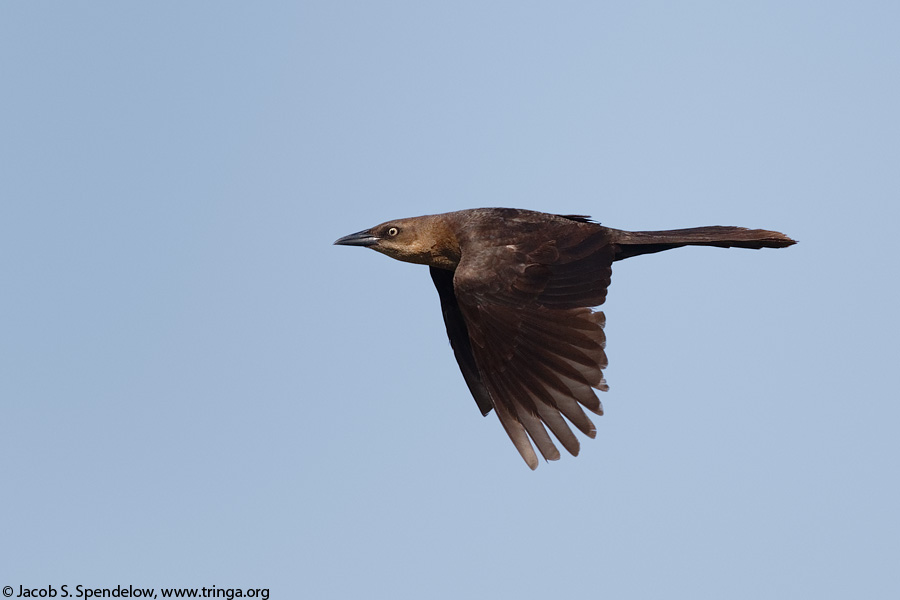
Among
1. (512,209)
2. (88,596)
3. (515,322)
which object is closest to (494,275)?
(515,322)

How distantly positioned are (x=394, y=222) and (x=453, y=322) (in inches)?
37.5

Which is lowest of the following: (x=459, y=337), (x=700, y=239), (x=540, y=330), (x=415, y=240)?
(x=540, y=330)

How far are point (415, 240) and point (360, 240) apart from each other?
0.49m

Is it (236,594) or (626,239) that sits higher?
(626,239)

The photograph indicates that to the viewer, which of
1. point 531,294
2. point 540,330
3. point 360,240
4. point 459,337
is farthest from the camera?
point 360,240

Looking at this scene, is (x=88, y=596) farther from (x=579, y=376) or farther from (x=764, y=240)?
(x=764, y=240)

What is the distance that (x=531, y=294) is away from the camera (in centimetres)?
817

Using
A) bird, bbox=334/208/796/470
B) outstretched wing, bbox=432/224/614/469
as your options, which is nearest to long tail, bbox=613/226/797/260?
bird, bbox=334/208/796/470

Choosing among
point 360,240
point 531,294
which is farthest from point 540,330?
point 360,240

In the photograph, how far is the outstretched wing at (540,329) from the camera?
7605mm

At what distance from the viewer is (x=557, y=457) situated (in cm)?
756

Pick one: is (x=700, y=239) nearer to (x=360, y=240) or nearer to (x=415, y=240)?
(x=415, y=240)

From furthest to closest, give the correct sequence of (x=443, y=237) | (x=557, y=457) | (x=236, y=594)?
(x=443, y=237), (x=236, y=594), (x=557, y=457)

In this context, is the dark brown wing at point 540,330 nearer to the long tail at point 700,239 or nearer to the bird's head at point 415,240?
the long tail at point 700,239
